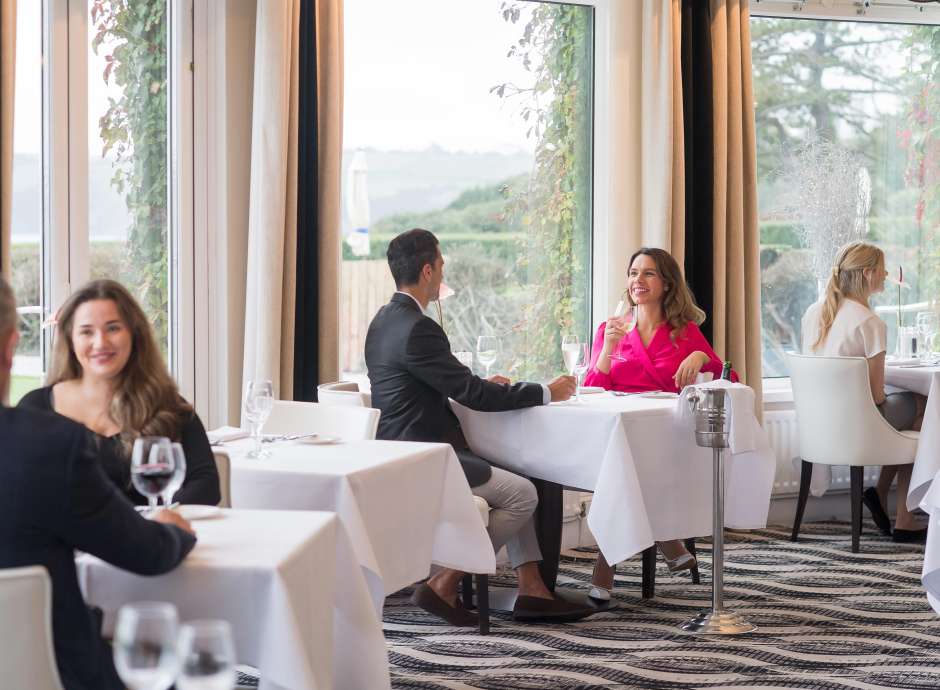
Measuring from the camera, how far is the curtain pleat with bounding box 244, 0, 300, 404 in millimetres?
4867

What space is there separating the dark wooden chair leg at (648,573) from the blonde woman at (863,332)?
1.59 meters

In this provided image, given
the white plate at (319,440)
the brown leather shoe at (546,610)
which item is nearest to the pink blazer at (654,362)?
the brown leather shoe at (546,610)

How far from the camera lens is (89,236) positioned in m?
4.64

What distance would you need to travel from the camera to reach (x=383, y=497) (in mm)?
3273

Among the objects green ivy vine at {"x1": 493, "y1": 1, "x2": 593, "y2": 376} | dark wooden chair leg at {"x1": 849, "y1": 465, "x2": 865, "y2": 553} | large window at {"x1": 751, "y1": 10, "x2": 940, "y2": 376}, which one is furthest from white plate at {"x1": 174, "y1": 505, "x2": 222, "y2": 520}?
large window at {"x1": 751, "y1": 10, "x2": 940, "y2": 376}

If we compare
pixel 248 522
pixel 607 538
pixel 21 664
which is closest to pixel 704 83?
pixel 607 538

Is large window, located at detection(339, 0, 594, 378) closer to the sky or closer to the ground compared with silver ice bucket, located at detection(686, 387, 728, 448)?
closer to the sky

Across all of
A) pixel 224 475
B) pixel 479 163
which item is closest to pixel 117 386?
pixel 224 475

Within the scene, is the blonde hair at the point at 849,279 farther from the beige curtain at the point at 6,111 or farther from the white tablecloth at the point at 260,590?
the white tablecloth at the point at 260,590

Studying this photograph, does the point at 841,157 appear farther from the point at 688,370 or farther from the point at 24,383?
the point at 24,383

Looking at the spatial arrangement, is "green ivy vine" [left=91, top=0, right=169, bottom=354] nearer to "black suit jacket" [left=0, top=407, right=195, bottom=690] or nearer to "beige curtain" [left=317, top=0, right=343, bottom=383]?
"beige curtain" [left=317, top=0, right=343, bottom=383]

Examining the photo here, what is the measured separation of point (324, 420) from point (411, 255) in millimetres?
689

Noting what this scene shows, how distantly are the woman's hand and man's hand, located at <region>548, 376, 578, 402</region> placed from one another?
2.03 ft

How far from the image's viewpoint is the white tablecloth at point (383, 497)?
123 inches
